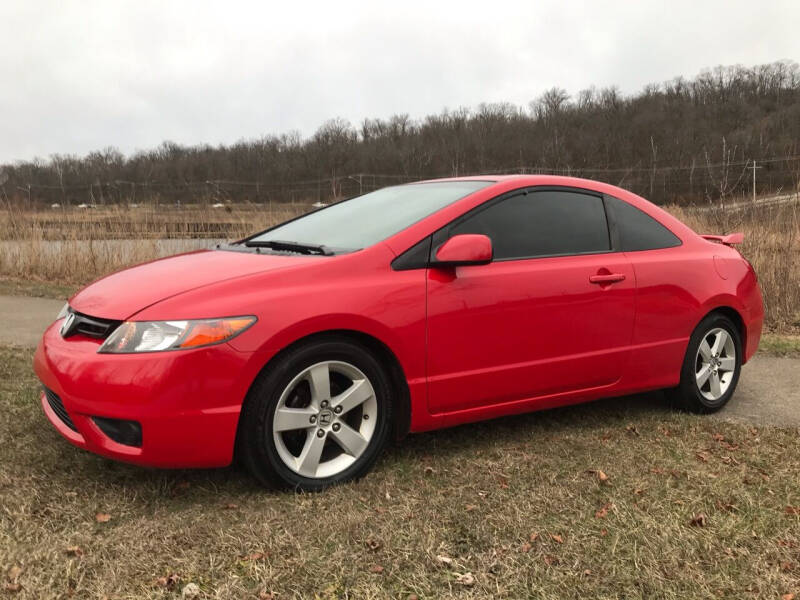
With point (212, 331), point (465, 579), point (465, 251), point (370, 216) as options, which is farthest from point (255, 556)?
A: point (370, 216)

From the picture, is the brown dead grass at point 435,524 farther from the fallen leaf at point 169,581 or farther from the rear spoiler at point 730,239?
the rear spoiler at point 730,239

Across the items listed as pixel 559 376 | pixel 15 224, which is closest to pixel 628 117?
pixel 15 224

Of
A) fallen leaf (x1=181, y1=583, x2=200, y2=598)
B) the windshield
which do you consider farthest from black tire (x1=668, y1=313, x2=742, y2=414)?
fallen leaf (x1=181, y1=583, x2=200, y2=598)

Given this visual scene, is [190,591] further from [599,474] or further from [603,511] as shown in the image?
[599,474]

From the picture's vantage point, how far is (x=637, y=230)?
13.2 feet

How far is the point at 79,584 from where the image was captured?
7.38ft

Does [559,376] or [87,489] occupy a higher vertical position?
[559,376]

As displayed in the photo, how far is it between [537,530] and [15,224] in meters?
11.1

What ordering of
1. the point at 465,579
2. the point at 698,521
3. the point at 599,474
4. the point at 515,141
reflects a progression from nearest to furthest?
the point at 465,579
the point at 698,521
the point at 599,474
the point at 515,141

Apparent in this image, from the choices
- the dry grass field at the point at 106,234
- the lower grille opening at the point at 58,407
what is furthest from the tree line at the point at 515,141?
the lower grille opening at the point at 58,407

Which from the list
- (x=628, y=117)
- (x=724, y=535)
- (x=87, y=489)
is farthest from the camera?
(x=628, y=117)

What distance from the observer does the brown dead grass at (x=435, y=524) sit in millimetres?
2309

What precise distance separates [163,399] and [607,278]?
2376mm

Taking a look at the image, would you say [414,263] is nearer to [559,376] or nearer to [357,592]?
[559,376]
